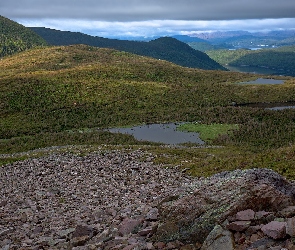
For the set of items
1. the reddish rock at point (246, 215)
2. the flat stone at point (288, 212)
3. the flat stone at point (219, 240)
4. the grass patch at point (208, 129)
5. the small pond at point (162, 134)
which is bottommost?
the small pond at point (162, 134)

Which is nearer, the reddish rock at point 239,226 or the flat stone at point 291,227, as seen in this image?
the flat stone at point 291,227

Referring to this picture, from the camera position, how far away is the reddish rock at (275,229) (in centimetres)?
998

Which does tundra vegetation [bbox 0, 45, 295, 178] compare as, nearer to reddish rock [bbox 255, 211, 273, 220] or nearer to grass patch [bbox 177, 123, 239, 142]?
grass patch [bbox 177, 123, 239, 142]

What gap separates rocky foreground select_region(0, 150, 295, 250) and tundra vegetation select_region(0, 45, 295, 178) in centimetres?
801

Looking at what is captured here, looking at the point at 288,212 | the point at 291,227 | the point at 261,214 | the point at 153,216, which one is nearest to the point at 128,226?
the point at 153,216

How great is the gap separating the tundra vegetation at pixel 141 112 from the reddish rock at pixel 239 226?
13.5 m

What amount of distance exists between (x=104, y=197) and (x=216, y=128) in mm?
55740

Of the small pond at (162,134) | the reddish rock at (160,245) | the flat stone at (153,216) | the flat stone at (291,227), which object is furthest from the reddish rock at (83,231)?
the small pond at (162,134)

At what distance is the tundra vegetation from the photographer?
45.0 m

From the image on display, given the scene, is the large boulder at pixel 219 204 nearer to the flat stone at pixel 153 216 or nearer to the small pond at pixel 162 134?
the flat stone at pixel 153 216

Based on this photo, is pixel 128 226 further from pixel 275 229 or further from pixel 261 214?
pixel 275 229

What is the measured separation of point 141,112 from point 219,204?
84137 mm

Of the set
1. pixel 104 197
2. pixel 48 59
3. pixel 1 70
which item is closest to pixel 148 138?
→ pixel 104 197

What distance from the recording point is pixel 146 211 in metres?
17.5
